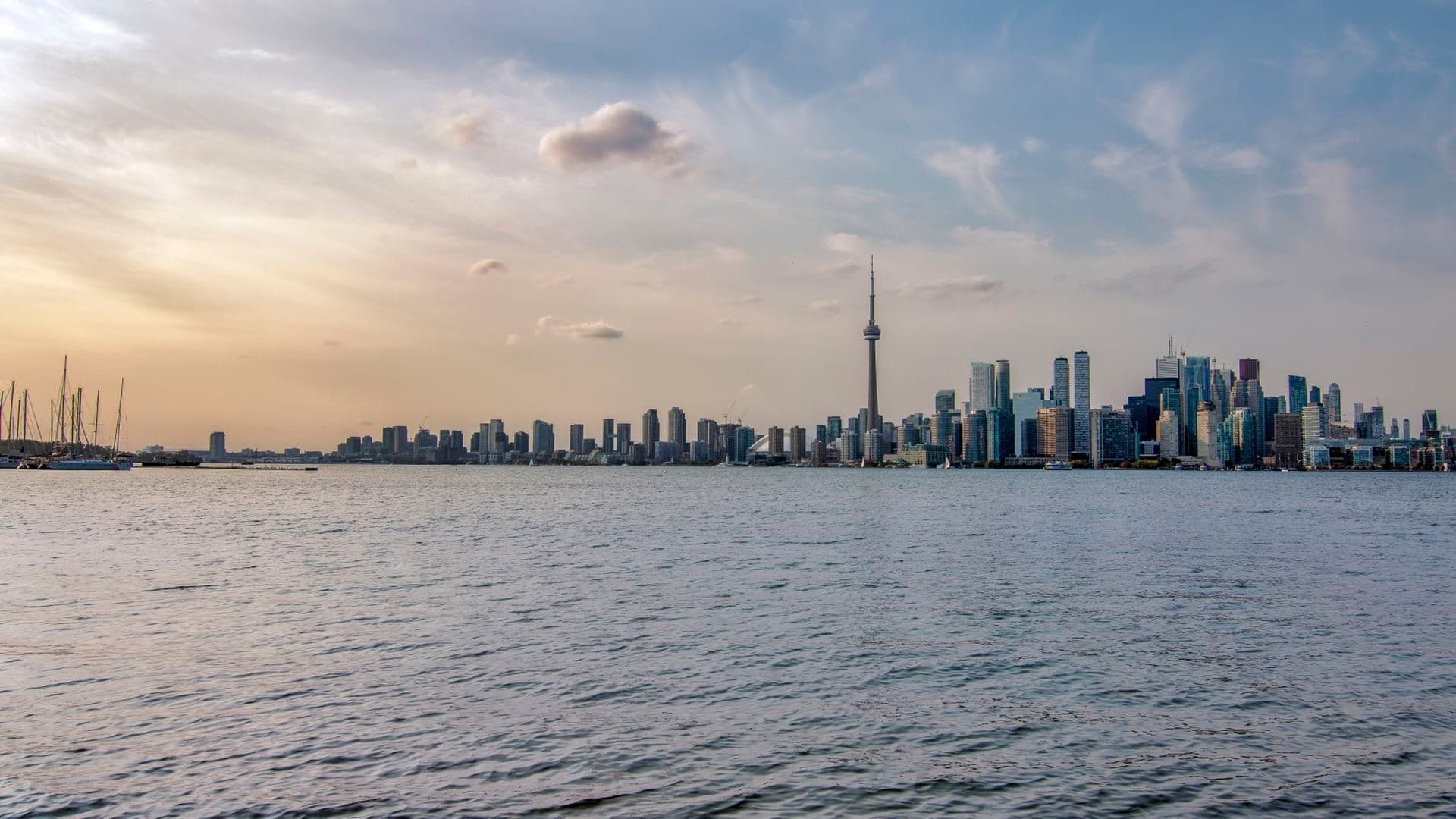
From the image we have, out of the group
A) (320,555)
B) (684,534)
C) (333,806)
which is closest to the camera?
(333,806)

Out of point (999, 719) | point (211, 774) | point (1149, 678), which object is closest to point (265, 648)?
point (211, 774)

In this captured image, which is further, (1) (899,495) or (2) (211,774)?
(1) (899,495)

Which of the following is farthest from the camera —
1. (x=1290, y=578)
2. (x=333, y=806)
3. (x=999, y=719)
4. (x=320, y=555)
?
(x=320, y=555)

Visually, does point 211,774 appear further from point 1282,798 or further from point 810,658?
point 1282,798

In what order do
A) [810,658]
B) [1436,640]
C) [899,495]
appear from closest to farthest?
[810,658] → [1436,640] → [899,495]

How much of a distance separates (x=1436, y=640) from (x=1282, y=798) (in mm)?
19708

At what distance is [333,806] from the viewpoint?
1636 centimetres

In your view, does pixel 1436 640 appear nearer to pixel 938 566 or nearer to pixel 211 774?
pixel 938 566

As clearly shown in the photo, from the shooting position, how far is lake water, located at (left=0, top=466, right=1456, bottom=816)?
57.4 feet

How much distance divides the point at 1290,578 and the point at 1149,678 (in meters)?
27.9

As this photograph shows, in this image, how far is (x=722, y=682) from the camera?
25.2 m

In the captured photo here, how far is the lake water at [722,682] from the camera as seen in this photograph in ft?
57.4

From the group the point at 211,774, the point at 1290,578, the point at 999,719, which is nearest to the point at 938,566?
the point at 1290,578

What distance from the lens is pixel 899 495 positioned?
161 metres
